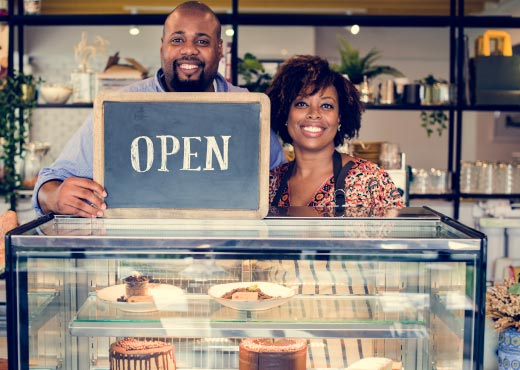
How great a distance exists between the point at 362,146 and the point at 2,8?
2736 mm

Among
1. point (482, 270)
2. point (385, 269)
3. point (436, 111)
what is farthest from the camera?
point (436, 111)

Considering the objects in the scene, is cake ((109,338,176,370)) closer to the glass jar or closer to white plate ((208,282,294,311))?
white plate ((208,282,294,311))

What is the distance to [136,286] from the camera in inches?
59.9

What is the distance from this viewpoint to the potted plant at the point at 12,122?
4590mm

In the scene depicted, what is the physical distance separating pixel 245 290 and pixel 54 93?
367cm

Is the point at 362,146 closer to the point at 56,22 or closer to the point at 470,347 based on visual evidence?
the point at 56,22

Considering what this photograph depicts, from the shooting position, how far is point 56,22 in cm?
478

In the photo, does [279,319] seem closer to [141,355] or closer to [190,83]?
[141,355]

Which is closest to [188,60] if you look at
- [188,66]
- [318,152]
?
[188,66]

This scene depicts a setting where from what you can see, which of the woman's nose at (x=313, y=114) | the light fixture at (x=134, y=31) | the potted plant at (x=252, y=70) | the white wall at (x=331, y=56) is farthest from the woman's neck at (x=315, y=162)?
the light fixture at (x=134, y=31)

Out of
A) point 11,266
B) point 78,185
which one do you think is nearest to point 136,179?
point 78,185

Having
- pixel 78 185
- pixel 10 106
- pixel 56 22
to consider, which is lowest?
pixel 78 185

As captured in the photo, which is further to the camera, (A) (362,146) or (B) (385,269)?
(A) (362,146)

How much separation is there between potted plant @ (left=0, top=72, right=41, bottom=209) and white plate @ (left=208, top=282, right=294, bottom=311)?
3522 mm
